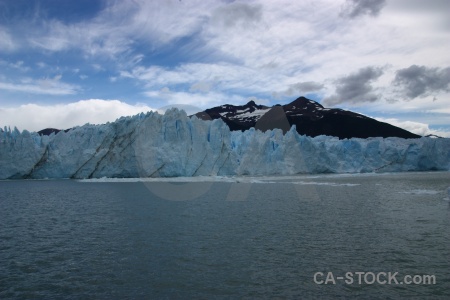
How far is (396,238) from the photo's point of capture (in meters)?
10.7

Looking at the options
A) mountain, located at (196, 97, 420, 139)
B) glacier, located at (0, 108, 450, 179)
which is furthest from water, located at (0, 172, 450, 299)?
mountain, located at (196, 97, 420, 139)

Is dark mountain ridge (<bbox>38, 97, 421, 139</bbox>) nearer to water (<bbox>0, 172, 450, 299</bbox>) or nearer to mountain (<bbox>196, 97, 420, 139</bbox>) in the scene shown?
mountain (<bbox>196, 97, 420, 139</bbox>)

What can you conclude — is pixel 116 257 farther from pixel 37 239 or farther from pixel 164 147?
pixel 164 147

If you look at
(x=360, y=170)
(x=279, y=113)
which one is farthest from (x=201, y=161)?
(x=279, y=113)

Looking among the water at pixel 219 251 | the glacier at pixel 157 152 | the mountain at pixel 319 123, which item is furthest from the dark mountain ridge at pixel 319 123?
the water at pixel 219 251

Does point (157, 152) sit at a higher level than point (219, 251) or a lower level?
higher

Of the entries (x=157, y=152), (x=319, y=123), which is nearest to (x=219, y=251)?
(x=157, y=152)

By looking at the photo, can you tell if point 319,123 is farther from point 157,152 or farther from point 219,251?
point 219,251

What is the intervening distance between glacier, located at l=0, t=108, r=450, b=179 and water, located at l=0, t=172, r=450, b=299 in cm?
2325

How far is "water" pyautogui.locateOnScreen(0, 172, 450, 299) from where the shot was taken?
7.10 m

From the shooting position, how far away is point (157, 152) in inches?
1553

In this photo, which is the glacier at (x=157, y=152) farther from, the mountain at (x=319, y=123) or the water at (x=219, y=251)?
the mountain at (x=319, y=123)

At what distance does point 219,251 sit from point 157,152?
30.7 metres

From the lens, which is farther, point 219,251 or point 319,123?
point 319,123
